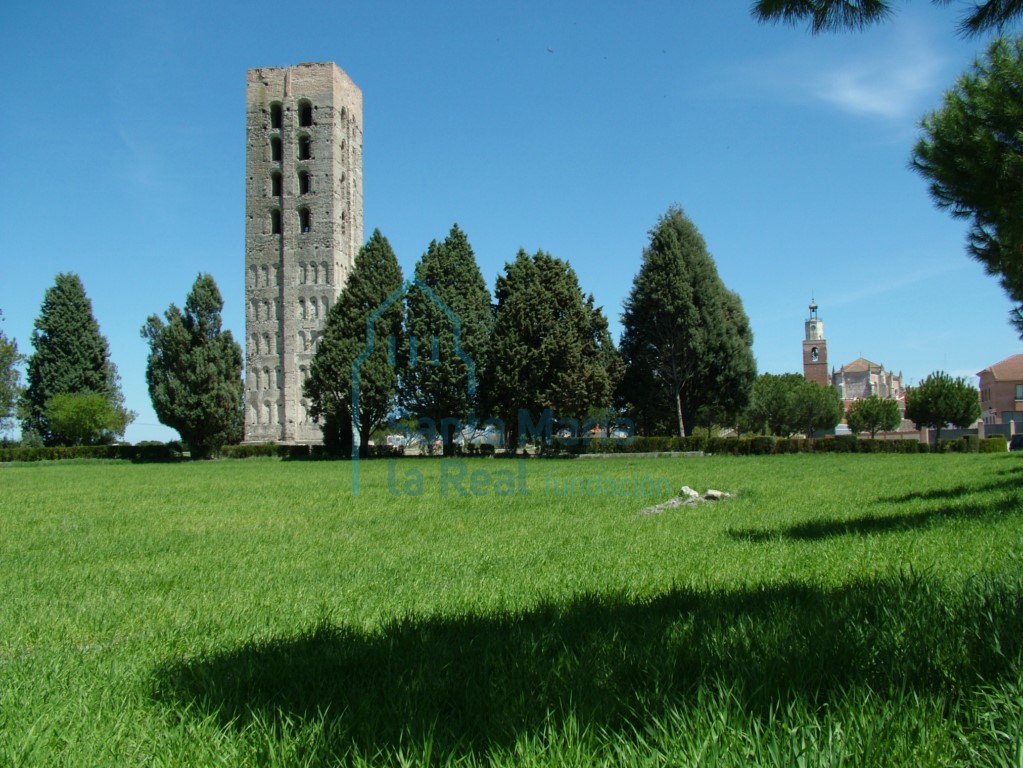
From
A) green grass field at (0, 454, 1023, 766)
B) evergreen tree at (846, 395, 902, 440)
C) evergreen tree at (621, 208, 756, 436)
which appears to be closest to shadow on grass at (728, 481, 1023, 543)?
green grass field at (0, 454, 1023, 766)

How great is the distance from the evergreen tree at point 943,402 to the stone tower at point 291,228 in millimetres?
53170

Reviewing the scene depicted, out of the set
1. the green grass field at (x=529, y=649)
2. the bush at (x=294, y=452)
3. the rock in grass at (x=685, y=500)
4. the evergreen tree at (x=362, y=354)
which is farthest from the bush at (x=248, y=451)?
the green grass field at (x=529, y=649)

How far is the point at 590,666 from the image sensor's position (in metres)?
3.12

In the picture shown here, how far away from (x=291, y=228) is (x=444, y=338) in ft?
86.1

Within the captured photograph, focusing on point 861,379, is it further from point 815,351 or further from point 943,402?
point 943,402

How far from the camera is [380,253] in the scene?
43656mm

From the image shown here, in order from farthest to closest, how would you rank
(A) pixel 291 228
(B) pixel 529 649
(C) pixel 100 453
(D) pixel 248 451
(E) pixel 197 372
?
(A) pixel 291 228, (D) pixel 248 451, (C) pixel 100 453, (E) pixel 197 372, (B) pixel 529 649

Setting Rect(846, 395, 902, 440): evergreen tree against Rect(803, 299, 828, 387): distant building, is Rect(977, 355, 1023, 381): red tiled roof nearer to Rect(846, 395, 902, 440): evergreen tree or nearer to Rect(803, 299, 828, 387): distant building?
Rect(846, 395, 902, 440): evergreen tree

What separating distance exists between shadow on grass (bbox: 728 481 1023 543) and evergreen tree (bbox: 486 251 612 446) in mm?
27293

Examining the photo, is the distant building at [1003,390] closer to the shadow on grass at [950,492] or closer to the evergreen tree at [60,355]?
the shadow on grass at [950,492]

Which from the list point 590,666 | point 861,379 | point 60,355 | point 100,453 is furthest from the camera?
point 861,379

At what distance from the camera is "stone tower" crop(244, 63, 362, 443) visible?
199 feet

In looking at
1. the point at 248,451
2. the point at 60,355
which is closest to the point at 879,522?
the point at 248,451

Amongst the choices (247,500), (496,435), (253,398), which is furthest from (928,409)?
(247,500)
